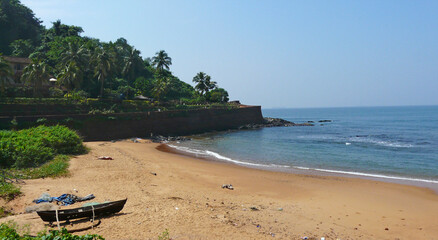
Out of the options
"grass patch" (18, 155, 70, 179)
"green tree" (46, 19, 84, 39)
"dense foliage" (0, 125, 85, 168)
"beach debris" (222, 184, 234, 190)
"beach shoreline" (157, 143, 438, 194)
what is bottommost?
"beach shoreline" (157, 143, 438, 194)

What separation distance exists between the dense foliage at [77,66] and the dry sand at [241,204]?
2620 centimetres

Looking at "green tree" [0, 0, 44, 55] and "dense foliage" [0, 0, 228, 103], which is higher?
"green tree" [0, 0, 44, 55]

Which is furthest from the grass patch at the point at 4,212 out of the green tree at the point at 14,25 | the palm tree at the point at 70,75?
the green tree at the point at 14,25

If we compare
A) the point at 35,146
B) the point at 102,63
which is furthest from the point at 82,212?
the point at 102,63

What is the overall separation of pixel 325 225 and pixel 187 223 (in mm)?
5260

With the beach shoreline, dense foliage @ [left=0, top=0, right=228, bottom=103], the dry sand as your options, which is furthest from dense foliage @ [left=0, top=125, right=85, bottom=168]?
dense foliage @ [left=0, top=0, right=228, bottom=103]

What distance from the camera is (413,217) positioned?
12.7 metres

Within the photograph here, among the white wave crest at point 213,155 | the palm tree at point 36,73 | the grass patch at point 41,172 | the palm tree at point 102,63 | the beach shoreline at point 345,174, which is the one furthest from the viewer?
the palm tree at point 102,63

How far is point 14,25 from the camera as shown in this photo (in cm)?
7194

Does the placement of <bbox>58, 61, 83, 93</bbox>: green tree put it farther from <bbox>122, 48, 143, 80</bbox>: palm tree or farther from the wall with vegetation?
<bbox>122, 48, 143, 80</bbox>: palm tree

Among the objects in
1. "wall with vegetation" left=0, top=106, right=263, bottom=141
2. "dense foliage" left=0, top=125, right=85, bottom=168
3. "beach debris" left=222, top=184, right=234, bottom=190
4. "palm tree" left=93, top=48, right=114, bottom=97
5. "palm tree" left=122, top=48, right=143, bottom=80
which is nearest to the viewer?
"beach debris" left=222, top=184, right=234, bottom=190

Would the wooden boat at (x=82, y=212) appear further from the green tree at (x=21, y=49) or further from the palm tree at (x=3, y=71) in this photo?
the green tree at (x=21, y=49)

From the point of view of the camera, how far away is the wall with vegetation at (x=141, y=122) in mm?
35084

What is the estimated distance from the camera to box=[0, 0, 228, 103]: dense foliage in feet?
141
